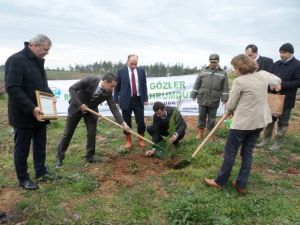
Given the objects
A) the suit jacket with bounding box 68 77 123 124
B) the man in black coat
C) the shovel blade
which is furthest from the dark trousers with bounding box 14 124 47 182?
the man in black coat

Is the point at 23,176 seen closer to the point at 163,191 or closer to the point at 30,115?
the point at 30,115

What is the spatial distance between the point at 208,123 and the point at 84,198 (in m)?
4.20

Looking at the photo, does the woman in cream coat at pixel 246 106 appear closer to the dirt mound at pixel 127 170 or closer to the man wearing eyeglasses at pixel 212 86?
the dirt mound at pixel 127 170

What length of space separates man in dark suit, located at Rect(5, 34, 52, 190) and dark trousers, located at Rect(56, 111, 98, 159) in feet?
2.88

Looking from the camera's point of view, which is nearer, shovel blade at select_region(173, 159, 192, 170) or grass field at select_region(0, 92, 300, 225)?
grass field at select_region(0, 92, 300, 225)

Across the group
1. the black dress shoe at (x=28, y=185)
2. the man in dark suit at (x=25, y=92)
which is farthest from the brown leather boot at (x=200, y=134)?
the black dress shoe at (x=28, y=185)

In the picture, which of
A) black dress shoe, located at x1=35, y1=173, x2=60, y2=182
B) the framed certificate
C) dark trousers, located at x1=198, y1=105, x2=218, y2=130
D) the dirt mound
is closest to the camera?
the framed certificate

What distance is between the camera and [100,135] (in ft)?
31.5

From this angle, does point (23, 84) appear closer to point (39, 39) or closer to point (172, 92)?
point (39, 39)

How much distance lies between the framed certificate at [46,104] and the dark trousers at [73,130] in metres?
0.86

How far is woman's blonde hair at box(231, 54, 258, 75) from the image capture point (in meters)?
4.76

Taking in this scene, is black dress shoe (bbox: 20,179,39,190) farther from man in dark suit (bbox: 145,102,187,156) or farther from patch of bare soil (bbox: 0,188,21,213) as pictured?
man in dark suit (bbox: 145,102,187,156)

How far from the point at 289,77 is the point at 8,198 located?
5696 millimetres

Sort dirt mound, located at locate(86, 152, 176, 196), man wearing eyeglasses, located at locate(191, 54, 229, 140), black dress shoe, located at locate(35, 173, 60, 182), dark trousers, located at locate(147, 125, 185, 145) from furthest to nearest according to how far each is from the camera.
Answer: man wearing eyeglasses, located at locate(191, 54, 229, 140), dark trousers, located at locate(147, 125, 185, 145), black dress shoe, located at locate(35, 173, 60, 182), dirt mound, located at locate(86, 152, 176, 196)
